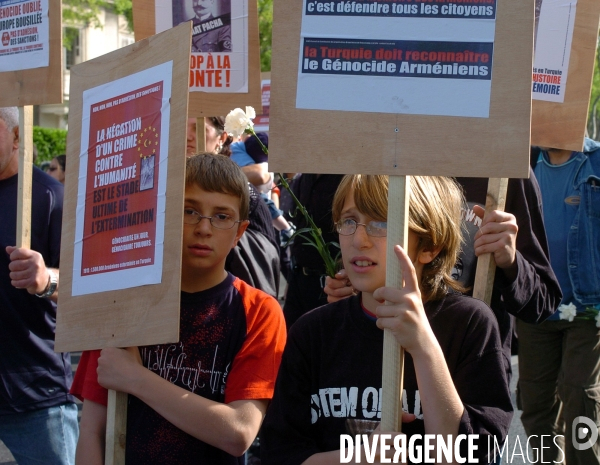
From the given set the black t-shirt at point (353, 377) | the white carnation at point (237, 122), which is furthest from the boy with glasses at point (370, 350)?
the white carnation at point (237, 122)

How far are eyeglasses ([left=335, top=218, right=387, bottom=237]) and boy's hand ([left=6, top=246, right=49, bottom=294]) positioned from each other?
1.37 metres

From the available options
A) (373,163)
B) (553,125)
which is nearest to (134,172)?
(373,163)

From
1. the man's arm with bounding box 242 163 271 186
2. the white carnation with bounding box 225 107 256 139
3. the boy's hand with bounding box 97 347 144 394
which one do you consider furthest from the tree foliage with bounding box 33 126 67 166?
the boy's hand with bounding box 97 347 144 394

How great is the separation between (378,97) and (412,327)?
22.5 inches

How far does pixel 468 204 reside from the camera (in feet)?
10.2

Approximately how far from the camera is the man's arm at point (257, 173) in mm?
6000

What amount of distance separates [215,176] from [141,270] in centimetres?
51

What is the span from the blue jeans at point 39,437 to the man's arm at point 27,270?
58 cm

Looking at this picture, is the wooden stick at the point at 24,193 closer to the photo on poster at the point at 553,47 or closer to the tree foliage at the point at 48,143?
the photo on poster at the point at 553,47

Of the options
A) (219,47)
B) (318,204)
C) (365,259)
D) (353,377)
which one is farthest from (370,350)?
(219,47)

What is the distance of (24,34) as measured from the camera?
3480 mm

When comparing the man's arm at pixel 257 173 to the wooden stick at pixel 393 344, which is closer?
the wooden stick at pixel 393 344

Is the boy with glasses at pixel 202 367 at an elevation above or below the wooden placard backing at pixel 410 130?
below

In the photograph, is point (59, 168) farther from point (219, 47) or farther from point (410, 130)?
point (410, 130)
